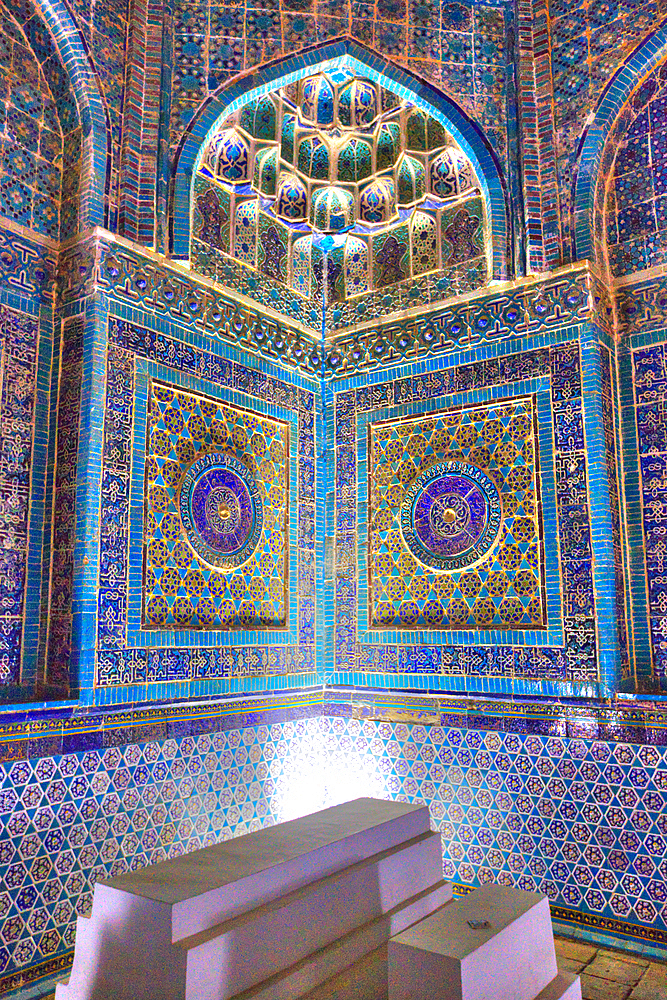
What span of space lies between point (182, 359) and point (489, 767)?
3.16 metres

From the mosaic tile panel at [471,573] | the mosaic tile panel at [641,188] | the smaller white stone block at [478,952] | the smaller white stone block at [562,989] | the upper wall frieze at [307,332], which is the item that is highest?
the mosaic tile panel at [641,188]

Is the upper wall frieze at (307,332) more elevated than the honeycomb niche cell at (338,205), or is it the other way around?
the honeycomb niche cell at (338,205)

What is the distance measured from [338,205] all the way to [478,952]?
215 inches

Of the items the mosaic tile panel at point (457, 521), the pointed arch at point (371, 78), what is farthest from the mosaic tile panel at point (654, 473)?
the pointed arch at point (371, 78)

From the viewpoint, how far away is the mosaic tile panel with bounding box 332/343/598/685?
4.37m

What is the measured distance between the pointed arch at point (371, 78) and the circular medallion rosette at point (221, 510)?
1.38 meters

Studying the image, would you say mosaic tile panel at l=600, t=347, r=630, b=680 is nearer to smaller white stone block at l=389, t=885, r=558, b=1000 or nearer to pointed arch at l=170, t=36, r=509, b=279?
pointed arch at l=170, t=36, r=509, b=279

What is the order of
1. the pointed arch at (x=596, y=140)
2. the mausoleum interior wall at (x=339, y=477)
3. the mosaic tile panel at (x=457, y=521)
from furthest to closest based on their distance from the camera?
the mosaic tile panel at (x=457, y=521) → the pointed arch at (x=596, y=140) → the mausoleum interior wall at (x=339, y=477)

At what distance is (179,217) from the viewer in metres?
4.57

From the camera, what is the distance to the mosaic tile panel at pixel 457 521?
4656 millimetres

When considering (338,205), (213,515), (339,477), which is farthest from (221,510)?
(338,205)

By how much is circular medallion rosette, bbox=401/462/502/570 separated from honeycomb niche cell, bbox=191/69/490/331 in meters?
1.37

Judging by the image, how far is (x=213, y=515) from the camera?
471 centimetres

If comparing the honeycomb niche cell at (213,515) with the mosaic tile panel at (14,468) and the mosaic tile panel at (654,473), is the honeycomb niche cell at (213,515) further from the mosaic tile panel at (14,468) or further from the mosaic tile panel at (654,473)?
the mosaic tile panel at (654,473)
